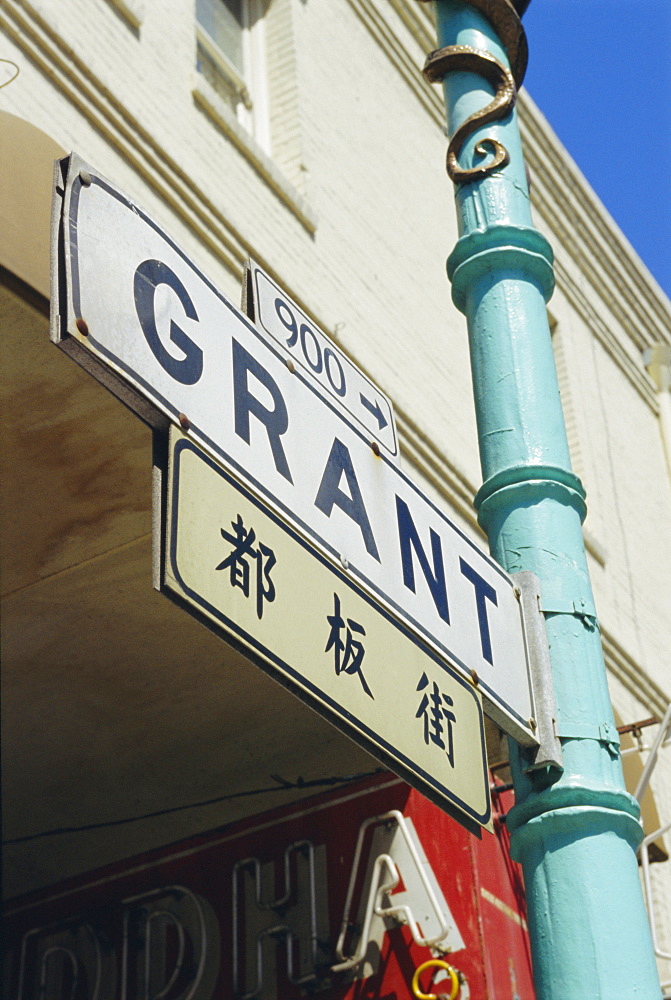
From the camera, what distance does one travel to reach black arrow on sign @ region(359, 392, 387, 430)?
12.5ft

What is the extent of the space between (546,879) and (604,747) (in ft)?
1.21

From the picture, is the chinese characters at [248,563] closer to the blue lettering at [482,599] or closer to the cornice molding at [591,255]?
the blue lettering at [482,599]

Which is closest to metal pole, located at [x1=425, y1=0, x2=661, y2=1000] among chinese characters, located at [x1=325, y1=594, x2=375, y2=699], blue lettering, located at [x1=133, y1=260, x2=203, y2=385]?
chinese characters, located at [x1=325, y1=594, x2=375, y2=699]

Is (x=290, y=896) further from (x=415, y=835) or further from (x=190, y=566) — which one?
(x=190, y=566)

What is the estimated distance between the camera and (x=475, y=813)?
3066 mm

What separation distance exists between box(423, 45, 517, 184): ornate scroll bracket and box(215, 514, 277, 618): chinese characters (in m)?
1.86

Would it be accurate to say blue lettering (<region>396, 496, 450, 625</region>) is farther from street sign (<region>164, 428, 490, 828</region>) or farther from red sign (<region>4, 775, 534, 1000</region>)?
red sign (<region>4, 775, 534, 1000</region>)

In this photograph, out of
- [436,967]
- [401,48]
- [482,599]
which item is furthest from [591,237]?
[482,599]

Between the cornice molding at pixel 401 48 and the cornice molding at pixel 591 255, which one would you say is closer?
the cornice molding at pixel 401 48

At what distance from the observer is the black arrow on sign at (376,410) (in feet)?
12.5

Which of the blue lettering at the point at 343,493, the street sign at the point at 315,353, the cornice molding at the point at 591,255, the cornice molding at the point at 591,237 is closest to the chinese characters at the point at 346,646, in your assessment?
the blue lettering at the point at 343,493

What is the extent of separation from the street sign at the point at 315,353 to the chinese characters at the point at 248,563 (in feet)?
2.57

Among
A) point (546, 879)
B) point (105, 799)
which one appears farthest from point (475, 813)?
point (105, 799)

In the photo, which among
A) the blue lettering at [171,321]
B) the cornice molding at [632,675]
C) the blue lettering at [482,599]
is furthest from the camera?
the cornice molding at [632,675]
